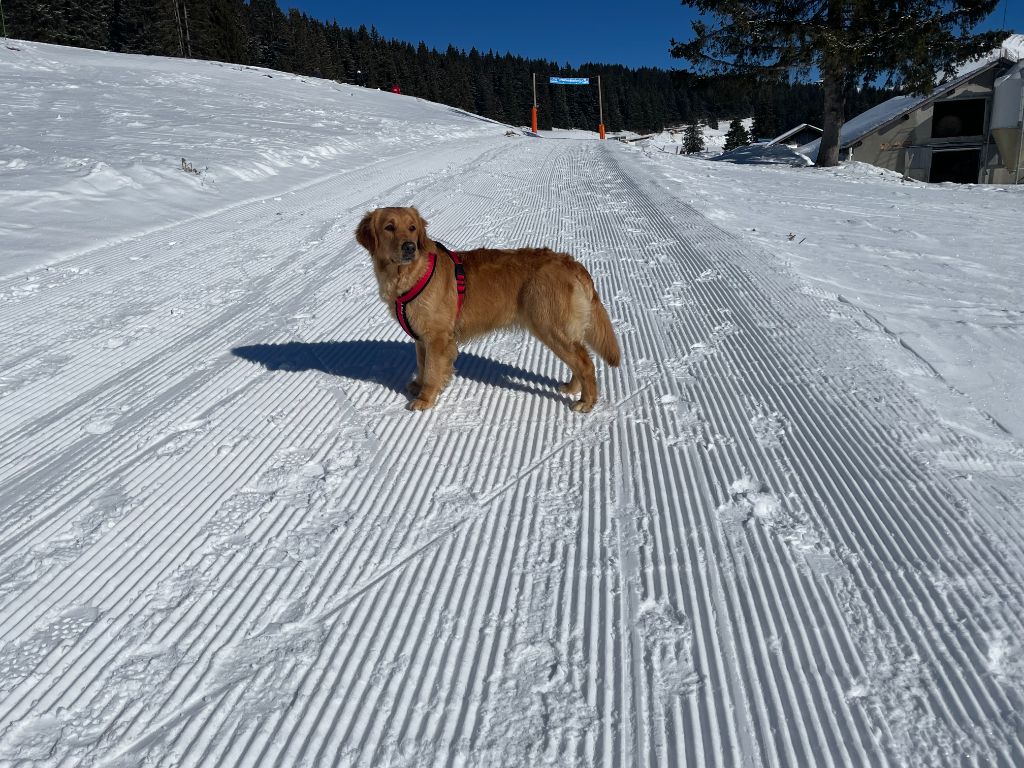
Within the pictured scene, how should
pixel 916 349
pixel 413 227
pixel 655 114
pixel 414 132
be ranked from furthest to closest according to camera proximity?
pixel 655 114 < pixel 414 132 < pixel 916 349 < pixel 413 227

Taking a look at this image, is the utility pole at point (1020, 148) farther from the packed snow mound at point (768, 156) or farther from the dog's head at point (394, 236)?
the dog's head at point (394, 236)

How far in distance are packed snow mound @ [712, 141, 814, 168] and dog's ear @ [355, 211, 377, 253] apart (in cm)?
2040

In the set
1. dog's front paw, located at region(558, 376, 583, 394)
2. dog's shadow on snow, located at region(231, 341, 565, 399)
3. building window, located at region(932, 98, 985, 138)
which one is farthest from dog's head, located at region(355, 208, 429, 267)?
building window, located at region(932, 98, 985, 138)

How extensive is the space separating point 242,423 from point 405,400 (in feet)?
3.06

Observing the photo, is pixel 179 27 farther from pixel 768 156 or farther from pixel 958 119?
pixel 958 119

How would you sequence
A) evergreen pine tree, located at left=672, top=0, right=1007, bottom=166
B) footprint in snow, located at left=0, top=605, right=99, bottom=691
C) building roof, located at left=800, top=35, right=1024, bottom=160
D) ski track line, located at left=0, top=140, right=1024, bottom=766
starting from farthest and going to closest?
1. building roof, located at left=800, top=35, right=1024, bottom=160
2. evergreen pine tree, located at left=672, top=0, right=1007, bottom=166
3. footprint in snow, located at left=0, top=605, right=99, bottom=691
4. ski track line, located at left=0, top=140, right=1024, bottom=766

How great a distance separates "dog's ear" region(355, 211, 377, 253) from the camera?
3.75 m

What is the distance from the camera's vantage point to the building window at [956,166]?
28609 millimetres

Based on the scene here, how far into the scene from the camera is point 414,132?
85.5ft

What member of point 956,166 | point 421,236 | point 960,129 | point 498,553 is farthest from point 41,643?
point 956,166

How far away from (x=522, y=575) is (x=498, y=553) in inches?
6.2

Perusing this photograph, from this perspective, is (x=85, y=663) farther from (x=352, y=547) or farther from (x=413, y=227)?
(x=413, y=227)

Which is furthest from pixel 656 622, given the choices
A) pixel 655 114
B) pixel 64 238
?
pixel 655 114

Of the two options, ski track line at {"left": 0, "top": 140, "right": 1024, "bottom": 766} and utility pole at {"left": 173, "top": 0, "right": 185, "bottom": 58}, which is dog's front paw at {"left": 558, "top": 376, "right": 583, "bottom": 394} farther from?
utility pole at {"left": 173, "top": 0, "right": 185, "bottom": 58}
